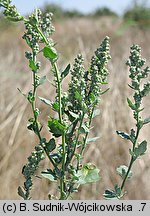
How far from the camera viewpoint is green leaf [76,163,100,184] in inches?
30.4

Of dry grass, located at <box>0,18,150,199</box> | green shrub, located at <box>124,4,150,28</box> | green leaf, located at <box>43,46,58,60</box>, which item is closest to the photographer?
green leaf, located at <box>43,46,58,60</box>

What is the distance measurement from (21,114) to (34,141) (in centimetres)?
25

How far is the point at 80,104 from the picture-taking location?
2.52 feet

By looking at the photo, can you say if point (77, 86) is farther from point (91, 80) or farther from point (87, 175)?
point (87, 175)

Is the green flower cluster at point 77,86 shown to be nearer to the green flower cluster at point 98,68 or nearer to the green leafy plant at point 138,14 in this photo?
the green flower cluster at point 98,68

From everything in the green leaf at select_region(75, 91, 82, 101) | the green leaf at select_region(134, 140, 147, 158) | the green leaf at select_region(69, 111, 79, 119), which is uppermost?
the green leaf at select_region(75, 91, 82, 101)

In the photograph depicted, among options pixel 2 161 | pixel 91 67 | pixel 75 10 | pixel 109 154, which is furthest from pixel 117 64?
pixel 75 10

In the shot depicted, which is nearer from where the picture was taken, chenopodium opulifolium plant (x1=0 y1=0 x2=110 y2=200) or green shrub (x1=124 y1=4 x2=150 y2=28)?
chenopodium opulifolium plant (x1=0 y1=0 x2=110 y2=200)

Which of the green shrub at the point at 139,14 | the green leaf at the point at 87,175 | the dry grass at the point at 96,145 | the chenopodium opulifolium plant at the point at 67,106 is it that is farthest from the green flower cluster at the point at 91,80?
the green shrub at the point at 139,14

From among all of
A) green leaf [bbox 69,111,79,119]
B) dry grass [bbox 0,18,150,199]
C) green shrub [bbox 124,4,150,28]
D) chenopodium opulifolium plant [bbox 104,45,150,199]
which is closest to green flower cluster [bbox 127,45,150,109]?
chenopodium opulifolium plant [bbox 104,45,150,199]

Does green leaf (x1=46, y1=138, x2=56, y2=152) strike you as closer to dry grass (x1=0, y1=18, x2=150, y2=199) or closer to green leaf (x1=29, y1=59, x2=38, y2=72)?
Result: green leaf (x1=29, y1=59, x2=38, y2=72)

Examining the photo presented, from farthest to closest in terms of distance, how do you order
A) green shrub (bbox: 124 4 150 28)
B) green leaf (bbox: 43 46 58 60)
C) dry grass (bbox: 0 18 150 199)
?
green shrub (bbox: 124 4 150 28), dry grass (bbox: 0 18 150 199), green leaf (bbox: 43 46 58 60)

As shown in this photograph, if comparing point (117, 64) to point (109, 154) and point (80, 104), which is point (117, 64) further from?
point (80, 104)

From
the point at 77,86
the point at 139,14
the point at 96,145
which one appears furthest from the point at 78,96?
the point at 139,14
